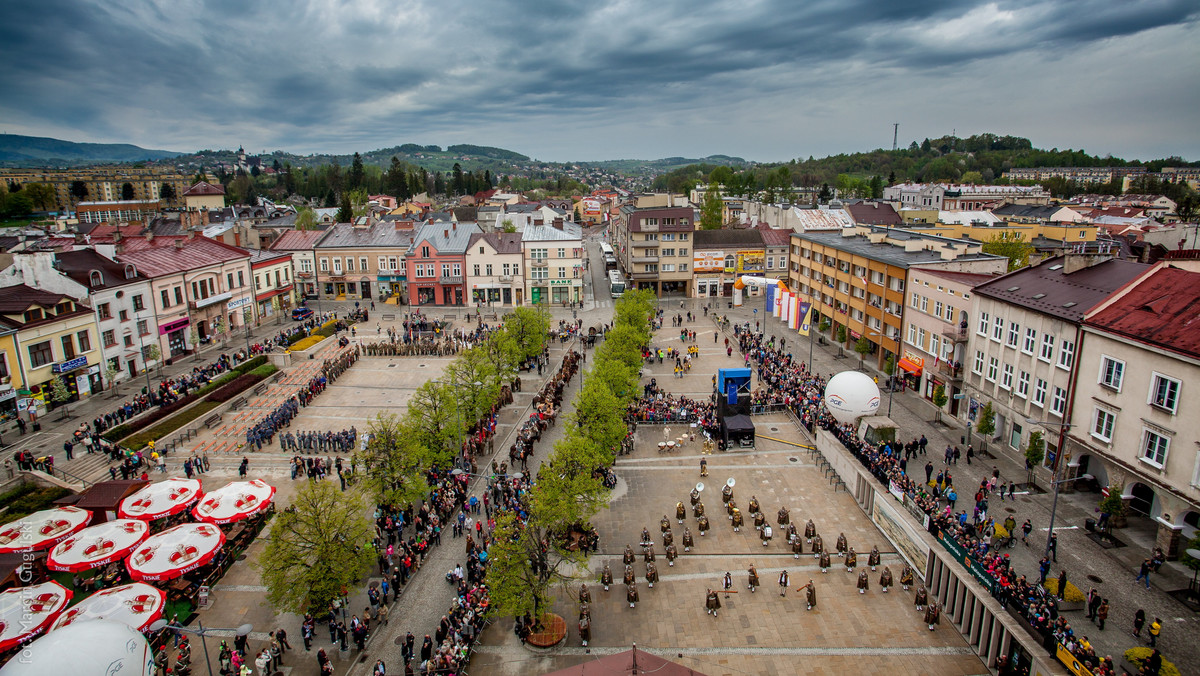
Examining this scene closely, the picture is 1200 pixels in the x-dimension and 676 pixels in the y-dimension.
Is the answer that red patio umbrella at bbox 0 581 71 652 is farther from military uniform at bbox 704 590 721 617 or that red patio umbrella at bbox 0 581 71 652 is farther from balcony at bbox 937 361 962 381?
balcony at bbox 937 361 962 381

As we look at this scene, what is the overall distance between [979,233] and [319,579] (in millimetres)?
73198

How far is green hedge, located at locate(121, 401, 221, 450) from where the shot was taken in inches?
1423

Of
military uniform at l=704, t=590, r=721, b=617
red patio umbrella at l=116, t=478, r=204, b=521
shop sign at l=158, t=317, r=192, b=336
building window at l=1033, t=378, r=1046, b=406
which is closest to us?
military uniform at l=704, t=590, r=721, b=617

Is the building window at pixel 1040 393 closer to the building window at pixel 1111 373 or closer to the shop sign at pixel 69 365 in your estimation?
the building window at pixel 1111 373

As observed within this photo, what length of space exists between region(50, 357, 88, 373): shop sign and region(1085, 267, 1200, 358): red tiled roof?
5824 cm

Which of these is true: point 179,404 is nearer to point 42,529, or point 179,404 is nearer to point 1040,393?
point 42,529

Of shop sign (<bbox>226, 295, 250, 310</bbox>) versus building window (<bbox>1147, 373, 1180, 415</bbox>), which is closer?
building window (<bbox>1147, 373, 1180, 415</bbox>)

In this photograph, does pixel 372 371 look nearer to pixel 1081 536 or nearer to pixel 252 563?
pixel 252 563

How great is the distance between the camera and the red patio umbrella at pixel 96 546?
22.9 meters

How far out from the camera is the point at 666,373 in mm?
52406

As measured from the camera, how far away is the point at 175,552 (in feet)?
76.4

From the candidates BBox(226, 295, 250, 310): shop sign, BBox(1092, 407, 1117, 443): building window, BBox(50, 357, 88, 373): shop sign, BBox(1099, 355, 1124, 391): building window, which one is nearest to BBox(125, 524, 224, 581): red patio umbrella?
BBox(50, 357, 88, 373): shop sign

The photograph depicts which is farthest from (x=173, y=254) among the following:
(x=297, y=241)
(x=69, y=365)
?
(x=297, y=241)

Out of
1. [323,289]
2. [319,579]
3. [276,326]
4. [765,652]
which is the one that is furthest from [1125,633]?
[323,289]
